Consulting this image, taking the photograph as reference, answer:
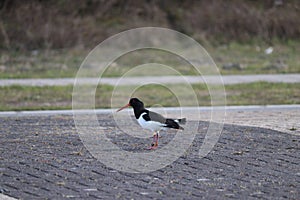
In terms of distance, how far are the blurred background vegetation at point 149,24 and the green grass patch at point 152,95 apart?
3115 millimetres

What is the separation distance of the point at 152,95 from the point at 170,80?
2.44 meters

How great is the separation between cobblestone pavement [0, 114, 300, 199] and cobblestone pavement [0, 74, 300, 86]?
20.4ft

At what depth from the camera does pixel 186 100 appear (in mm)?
14148

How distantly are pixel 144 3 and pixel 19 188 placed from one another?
1971 cm

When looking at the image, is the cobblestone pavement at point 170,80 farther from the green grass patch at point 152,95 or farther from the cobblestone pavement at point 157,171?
the cobblestone pavement at point 157,171

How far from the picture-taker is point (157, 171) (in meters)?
7.46

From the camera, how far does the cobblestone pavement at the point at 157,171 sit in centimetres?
650

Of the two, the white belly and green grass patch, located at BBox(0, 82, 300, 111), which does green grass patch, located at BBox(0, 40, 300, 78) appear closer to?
green grass patch, located at BBox(0, 82, 300, 111)

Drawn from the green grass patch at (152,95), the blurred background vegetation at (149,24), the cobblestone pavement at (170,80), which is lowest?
the green grass patch at (152,95)

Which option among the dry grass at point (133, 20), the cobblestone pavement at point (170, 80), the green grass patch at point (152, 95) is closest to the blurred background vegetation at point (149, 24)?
the dry grass at point (133, 20)

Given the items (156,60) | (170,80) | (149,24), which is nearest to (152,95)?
(170,80)

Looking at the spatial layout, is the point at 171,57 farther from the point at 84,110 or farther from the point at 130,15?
the point at 84,110

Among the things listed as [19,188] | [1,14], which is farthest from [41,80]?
[19,188]

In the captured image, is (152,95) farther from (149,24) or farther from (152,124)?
(149,24)
